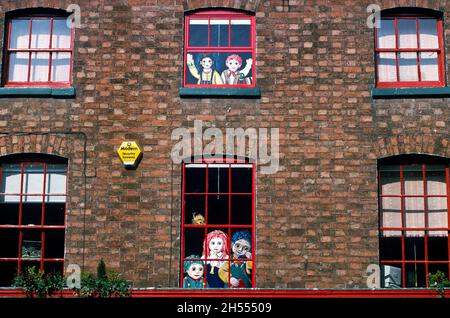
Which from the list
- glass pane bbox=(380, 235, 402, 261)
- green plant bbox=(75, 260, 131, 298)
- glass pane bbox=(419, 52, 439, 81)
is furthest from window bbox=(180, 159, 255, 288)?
glass pane bbox=(419, 52, 439, 81)

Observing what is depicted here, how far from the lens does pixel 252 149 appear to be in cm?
1148

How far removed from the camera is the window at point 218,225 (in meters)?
11.3

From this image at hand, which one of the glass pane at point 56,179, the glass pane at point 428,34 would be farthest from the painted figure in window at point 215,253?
the glass pane at point 428,34

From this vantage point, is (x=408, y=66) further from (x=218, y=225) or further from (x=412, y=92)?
(x=218, y=225)

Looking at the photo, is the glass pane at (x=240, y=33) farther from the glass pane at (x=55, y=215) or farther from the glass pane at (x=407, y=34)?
the glass pane at (x=55, y=215)

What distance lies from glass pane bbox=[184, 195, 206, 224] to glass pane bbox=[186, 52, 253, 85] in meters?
1.96

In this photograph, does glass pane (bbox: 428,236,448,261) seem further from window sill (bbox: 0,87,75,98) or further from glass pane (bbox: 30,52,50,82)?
glass pane (bbox: 30,52,50,82)

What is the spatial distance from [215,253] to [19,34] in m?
4.97

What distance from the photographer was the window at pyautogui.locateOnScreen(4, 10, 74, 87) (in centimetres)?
1192

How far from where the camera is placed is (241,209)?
1148cm

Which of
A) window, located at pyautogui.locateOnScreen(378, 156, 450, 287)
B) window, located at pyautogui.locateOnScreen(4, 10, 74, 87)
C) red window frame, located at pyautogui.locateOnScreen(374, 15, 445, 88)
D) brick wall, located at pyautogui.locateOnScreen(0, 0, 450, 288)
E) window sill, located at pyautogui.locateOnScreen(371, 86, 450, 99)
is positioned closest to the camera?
brick wall, located at pyautogui.locateOnScreen(0, 0, 450, 288)

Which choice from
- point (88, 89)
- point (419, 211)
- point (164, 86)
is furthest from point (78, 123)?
point (419, 211)
